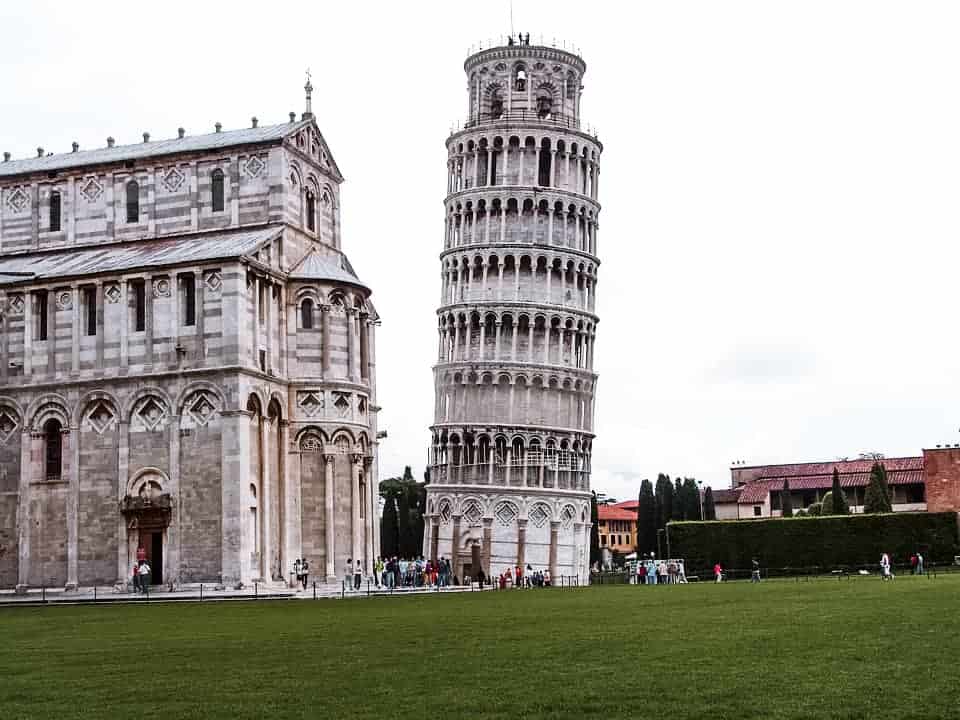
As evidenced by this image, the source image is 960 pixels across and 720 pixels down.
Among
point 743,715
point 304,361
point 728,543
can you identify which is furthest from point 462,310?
point 743,715

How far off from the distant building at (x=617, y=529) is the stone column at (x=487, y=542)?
71695mm

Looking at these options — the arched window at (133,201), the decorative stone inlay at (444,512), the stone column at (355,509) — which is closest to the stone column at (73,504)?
the arched window at (133,201)

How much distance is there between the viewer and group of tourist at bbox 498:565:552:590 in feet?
252

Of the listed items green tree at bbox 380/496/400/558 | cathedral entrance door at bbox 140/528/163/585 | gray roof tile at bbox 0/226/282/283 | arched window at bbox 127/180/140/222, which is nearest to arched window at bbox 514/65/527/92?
green tree at bbox 380/496/400/558

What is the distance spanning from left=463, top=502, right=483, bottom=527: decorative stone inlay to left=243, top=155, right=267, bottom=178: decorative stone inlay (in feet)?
118

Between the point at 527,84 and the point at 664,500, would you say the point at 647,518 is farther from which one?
the point at 527,84

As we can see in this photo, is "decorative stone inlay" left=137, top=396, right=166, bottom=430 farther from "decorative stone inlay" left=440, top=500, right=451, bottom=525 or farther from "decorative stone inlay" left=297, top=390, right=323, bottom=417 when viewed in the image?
"decorative stone inlay" left=440, top=500, right=451, bottom=525

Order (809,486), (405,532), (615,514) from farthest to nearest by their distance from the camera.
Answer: (615,514) → (809,486) → (405,532)

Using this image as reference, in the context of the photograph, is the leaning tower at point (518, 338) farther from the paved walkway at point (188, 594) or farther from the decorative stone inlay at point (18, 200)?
the decorative stone inlay at point (18, 200)

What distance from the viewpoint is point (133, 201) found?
198ft

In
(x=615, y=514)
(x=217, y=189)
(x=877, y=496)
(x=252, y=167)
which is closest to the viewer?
(x=252, y=167)

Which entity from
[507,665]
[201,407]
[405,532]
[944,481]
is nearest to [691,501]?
[405,532]

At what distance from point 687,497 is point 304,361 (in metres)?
58.2

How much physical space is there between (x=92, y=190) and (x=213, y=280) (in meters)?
10.2
